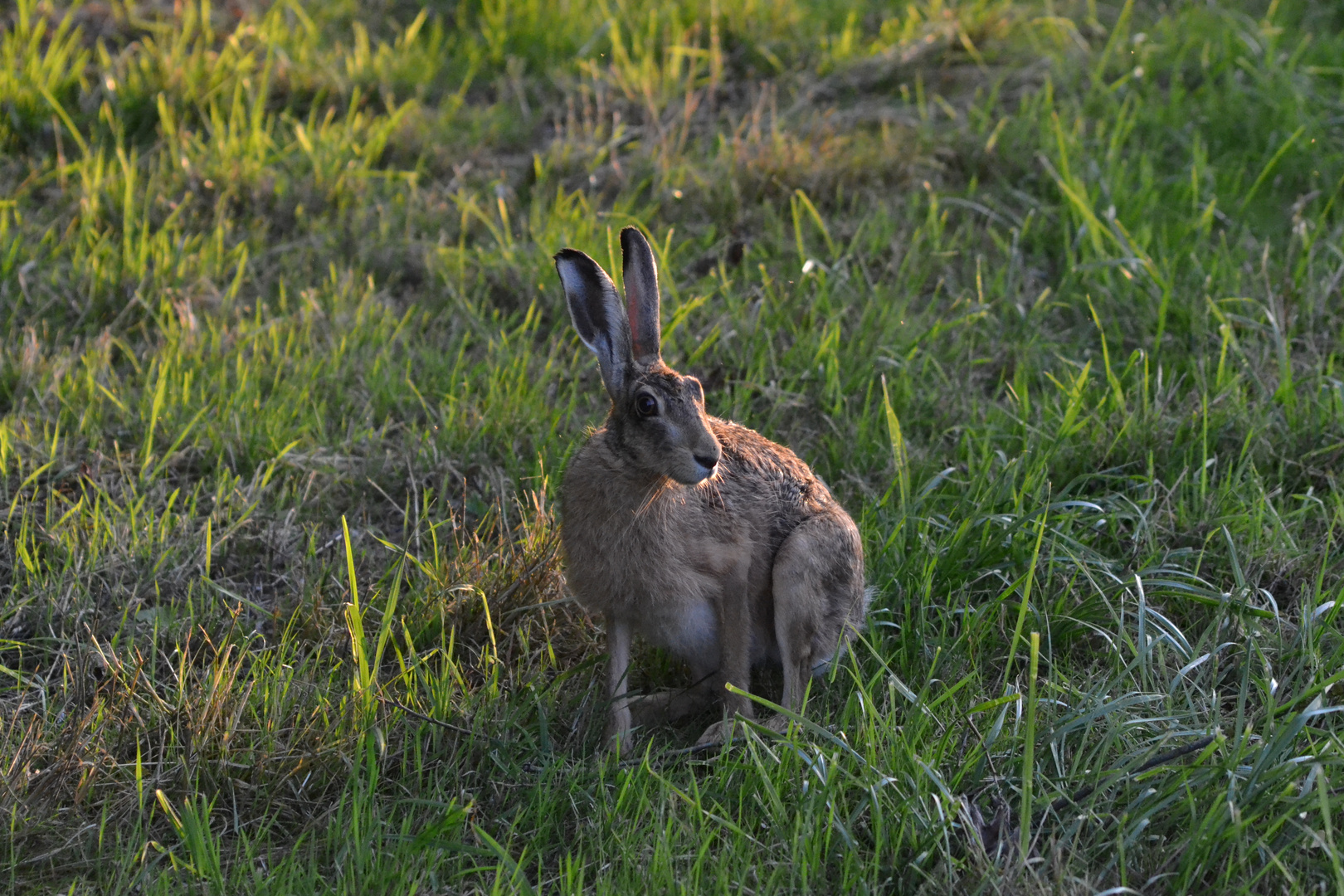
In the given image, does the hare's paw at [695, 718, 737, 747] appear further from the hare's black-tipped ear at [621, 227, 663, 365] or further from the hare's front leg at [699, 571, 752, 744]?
the hare's black-tipped ear at [621, 227, 663, 365]

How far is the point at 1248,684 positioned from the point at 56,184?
545 centimetres

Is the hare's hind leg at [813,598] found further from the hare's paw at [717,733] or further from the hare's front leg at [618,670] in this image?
the hare's front leg at [618,670]

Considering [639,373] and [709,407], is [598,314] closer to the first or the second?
[639,373]

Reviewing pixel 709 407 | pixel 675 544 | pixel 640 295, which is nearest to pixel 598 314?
pixel 640 295

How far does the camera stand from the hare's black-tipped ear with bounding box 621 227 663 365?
3764mm

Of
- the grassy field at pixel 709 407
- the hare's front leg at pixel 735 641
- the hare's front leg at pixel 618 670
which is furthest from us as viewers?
the hare's front leg at pixel 735 641

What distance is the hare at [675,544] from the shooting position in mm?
3725

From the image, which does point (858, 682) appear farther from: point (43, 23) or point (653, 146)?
point (43, 23)

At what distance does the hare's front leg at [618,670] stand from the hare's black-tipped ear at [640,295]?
78cm

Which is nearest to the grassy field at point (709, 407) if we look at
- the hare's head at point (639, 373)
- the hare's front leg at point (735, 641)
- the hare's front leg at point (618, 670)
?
the hare's front leg at point (618, 670)

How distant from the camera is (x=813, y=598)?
3.86 m

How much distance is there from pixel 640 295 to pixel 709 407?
121cm

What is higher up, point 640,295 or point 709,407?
point 640,295

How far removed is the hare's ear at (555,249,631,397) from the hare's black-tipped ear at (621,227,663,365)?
0.06 metres
